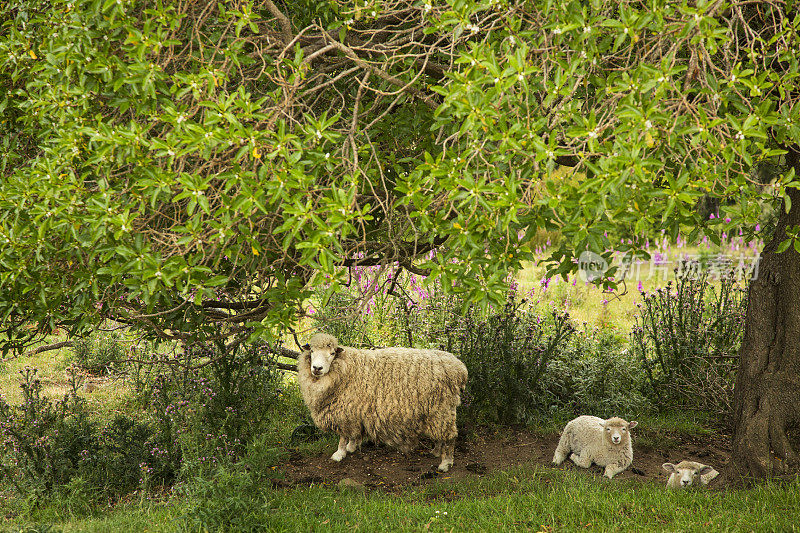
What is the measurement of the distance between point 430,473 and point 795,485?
2786 mm

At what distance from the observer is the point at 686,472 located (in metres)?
4.93

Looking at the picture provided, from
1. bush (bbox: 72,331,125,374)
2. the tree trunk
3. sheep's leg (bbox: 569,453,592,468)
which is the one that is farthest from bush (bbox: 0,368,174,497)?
the tree trunk

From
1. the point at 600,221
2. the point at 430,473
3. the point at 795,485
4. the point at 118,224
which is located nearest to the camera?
the point at 600,221

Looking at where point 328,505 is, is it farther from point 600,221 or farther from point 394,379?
point 600,221

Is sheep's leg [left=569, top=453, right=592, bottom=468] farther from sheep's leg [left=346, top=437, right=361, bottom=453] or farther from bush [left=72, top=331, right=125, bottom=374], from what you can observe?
bush [left=72, top=331, right=125, bottom=374]

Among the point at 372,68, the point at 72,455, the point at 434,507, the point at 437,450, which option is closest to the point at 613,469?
the point at 437,450

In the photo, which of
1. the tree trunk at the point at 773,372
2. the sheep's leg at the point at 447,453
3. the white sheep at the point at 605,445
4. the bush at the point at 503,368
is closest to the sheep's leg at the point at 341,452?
the sheep's leg at the point at 447,453

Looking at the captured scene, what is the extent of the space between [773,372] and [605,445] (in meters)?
1.43

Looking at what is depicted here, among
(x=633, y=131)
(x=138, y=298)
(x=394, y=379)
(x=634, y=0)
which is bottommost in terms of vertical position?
(x=394, y=379)

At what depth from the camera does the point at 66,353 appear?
9.66 meters

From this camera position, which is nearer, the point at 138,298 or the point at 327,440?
the point at 138,298

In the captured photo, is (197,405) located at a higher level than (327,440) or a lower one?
higher

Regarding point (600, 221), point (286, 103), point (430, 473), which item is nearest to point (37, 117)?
point (286, 103)

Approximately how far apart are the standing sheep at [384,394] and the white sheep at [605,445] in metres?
1.09
